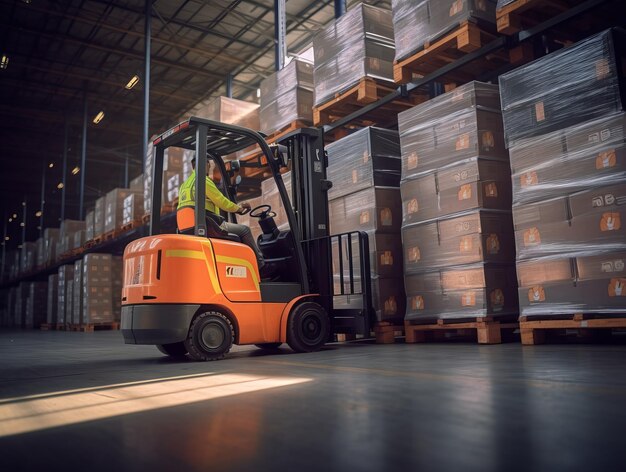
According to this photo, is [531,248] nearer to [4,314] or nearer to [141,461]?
[141,461]

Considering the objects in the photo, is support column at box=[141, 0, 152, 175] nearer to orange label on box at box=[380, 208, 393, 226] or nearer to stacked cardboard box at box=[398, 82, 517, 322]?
orange label on box at box=[380, 208, 393, 226]

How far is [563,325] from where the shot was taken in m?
3.95

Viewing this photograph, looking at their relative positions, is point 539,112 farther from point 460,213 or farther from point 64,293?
point 64,293

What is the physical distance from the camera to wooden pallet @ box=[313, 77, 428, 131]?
18.8 ft

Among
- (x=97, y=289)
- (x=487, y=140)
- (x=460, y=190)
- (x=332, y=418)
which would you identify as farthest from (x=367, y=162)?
(x=97, y=289)

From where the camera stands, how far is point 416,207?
505 centimetres

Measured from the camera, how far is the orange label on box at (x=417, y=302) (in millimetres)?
4941

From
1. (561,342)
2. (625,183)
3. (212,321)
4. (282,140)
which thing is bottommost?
(561,342)

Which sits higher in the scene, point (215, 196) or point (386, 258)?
point (215, 196)

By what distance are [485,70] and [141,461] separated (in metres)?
5.26

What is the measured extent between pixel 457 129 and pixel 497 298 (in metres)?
1.48

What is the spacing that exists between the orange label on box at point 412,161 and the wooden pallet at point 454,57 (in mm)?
844

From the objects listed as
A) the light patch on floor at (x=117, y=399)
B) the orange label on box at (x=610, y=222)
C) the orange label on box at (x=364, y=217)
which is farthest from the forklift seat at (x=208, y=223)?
the orange label on box at (x=610, y=222)

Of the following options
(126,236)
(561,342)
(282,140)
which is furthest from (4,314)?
(561,342)
